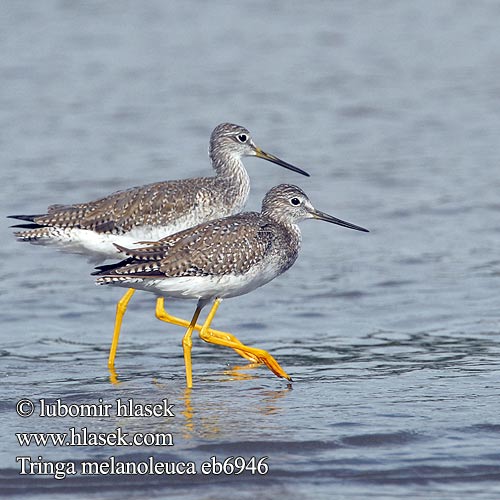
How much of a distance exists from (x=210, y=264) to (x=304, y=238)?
528 cm

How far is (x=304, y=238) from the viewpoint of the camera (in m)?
15.1

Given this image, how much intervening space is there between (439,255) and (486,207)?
86.5 inches

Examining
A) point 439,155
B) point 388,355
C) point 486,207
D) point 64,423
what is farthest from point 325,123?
point 64,423

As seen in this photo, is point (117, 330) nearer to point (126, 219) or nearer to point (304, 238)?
point (126, 219)

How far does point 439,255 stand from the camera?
14094mm

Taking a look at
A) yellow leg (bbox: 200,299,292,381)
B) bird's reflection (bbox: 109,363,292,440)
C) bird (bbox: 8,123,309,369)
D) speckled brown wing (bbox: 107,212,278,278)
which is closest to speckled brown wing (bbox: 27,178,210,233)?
bird (bbox: 8,123,309,369)

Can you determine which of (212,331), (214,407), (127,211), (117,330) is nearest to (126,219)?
(127,211)

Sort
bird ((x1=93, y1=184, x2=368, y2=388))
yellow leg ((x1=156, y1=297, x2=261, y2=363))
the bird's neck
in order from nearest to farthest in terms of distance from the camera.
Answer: bird ((x1=93, y1=184, x2=368, y2=388)), yellow leg ((x1=156, y1=297, x2=261, y2=363)), the bird's neck

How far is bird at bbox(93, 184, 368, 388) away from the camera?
9711 millimetres

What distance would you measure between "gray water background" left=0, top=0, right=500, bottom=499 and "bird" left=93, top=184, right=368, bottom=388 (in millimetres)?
748

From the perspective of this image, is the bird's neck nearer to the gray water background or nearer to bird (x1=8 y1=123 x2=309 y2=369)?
bird (x1=8 y1=123 x2=309 y2=369)

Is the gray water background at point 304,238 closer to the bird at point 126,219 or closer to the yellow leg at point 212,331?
the yellow leg at point 212,331

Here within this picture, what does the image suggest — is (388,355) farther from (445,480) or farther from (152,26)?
(152,26)

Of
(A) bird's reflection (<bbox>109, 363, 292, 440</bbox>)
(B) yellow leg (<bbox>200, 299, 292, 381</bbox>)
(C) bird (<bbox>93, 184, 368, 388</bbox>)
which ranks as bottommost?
(A) bird's reflection (<bbox>109, 363, 292, 440</bbox>)
